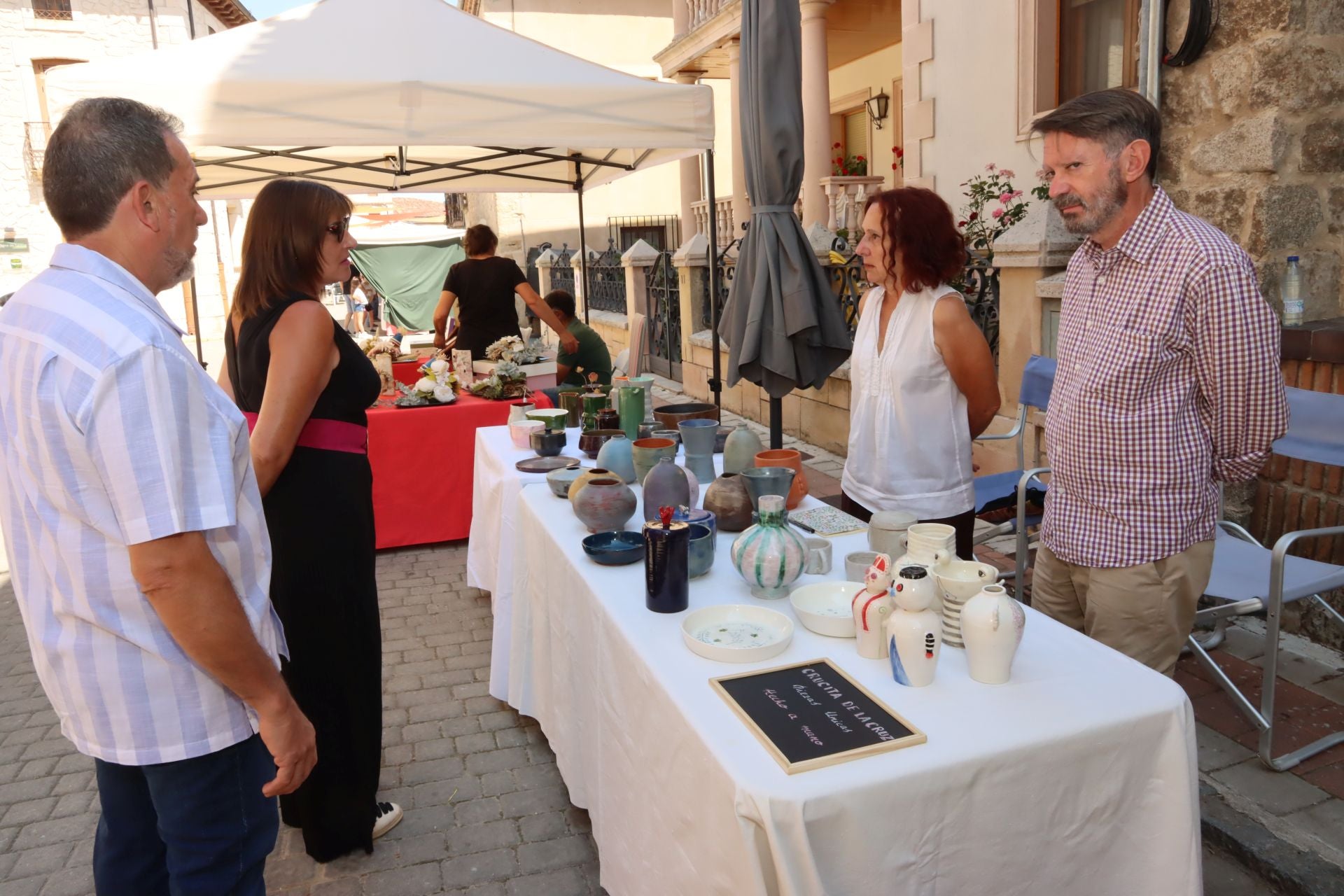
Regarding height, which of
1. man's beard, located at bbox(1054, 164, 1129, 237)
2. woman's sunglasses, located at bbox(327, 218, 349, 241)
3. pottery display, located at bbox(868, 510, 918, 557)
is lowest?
pottery display, located at bbox(868, 510, 918, 557)

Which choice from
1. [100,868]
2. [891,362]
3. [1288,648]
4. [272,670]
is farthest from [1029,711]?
[1288,648]

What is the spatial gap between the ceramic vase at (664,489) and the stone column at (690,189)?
11873 millimetres

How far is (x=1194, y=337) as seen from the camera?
→ 2.01 metres

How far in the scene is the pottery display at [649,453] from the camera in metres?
2.90

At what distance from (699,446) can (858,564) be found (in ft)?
3.48

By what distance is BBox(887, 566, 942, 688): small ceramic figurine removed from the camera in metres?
1.60

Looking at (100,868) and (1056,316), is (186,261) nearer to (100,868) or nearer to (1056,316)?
(100,868)

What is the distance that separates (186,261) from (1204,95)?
13.0 feet

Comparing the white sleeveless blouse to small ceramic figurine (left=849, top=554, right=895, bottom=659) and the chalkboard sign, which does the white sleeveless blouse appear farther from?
the chalkboard sign

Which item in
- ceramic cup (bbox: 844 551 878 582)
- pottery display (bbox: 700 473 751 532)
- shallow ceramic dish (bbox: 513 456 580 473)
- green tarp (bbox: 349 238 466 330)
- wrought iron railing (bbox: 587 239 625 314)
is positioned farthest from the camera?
green tarp (bbox: 349 238 466 330)

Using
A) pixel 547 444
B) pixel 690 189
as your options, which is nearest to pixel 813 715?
pixel 547 444

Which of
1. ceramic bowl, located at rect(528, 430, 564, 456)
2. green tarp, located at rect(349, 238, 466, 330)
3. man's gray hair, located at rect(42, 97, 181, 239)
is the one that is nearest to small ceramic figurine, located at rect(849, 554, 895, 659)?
man's gray hair, located at rect(42, 97, 181, 239)

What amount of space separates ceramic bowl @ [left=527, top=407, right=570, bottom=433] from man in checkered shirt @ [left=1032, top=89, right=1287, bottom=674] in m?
2.09

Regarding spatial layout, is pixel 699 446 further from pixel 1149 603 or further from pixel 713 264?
pixel 713 264
